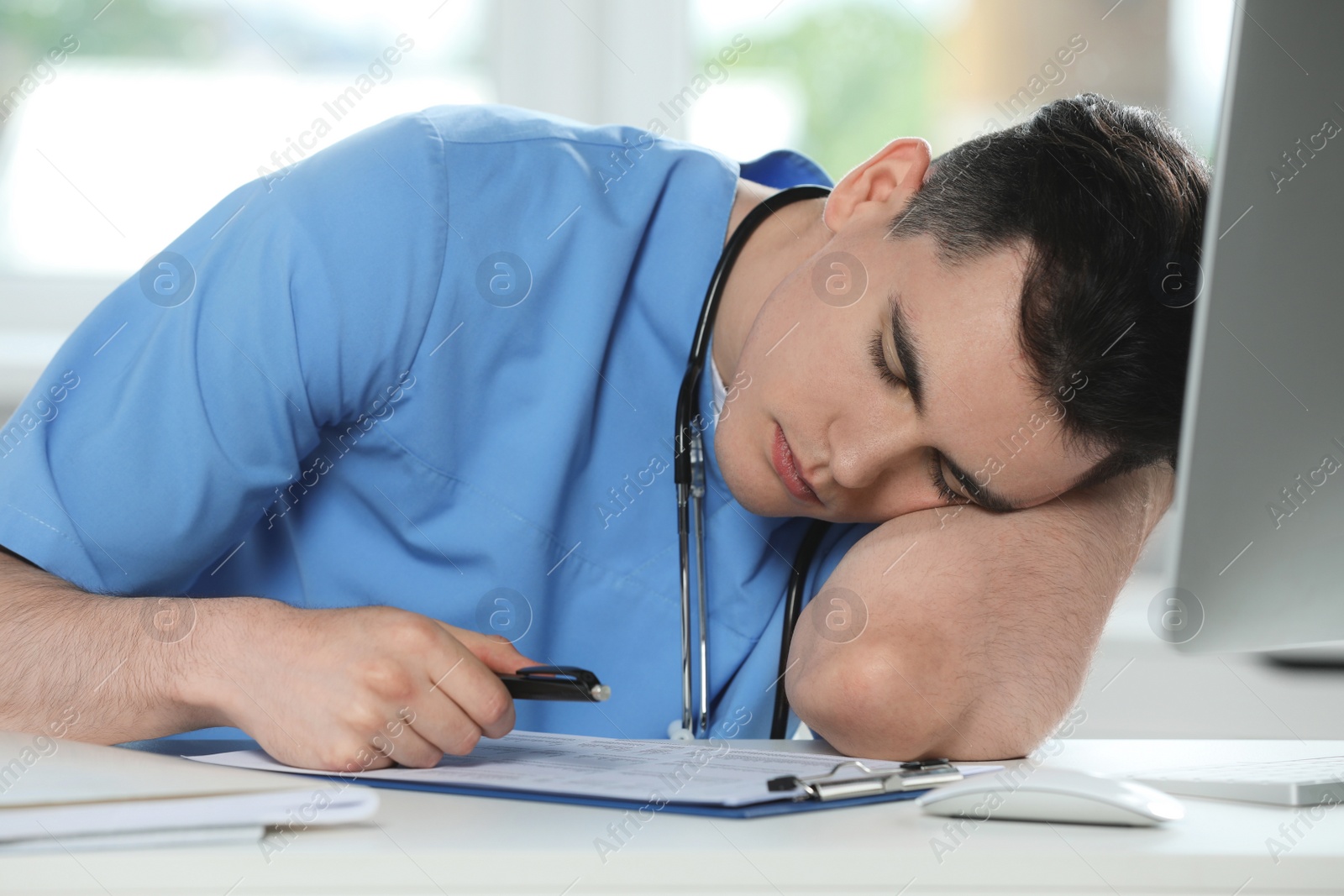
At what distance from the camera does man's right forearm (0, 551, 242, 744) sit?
667 mm

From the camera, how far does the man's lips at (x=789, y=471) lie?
35.6 inches

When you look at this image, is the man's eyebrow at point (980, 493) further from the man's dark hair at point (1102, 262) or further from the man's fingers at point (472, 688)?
the man's fingers at point (472, 688)

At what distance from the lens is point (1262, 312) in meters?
0.55

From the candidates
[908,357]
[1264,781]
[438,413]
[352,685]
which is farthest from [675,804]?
[438,413]

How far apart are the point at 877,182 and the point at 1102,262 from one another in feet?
0.92

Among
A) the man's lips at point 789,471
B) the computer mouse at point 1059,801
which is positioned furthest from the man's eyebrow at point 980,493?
the computer mouse at point 1059,801

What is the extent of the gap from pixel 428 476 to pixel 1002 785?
0.62 m

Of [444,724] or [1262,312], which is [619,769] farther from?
[1262,312]

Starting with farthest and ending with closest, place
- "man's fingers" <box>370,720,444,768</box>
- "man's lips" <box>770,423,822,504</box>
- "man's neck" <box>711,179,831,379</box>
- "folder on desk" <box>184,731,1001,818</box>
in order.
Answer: "man's neck" <box>711,179,831,379</box>, "man's lips" <box>770,423,822,504</box>, "man's fingers" <box>370,720,444,768</box>, "folder on desk" <box>184,731,1001,818</box>

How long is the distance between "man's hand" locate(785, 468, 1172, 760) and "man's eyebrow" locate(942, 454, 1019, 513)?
1 cm

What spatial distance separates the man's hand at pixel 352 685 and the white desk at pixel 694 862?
117 millimetres

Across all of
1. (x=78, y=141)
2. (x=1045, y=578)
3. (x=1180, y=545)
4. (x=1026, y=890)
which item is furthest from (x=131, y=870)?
(x=78, y=141)

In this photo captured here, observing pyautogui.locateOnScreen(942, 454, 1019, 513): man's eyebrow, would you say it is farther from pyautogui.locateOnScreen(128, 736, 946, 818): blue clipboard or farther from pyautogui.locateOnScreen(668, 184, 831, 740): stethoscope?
pyautogui.locateOnScreen(128, 736, 946, 818): blue clipboard

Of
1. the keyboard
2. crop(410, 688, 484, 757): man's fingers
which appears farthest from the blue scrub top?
the keyboard
